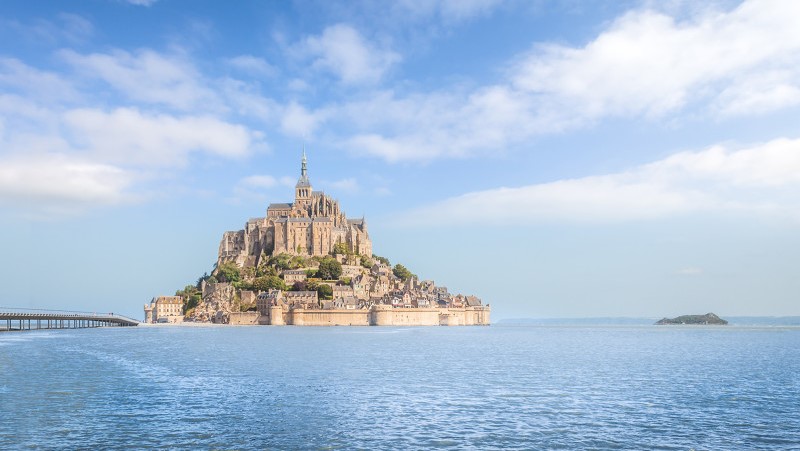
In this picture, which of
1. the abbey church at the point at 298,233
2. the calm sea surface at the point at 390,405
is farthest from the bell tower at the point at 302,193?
the calm sea surface at the point at 390,405

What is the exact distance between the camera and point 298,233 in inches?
6432

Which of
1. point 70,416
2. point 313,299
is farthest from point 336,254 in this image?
point 70,416

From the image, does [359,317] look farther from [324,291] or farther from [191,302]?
[191,302]

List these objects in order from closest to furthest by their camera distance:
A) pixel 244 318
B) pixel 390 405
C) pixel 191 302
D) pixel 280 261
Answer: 1. pixel 390 405
2. pixel 244 318
3. pixel 280 261
4. pixel 191 302

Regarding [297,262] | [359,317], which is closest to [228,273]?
[297,262]

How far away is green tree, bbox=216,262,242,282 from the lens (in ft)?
497

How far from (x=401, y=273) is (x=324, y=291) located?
1453 inches

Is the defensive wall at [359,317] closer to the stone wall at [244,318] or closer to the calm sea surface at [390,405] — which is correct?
the stone wall at [244,318]

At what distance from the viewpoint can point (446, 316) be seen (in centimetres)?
16362

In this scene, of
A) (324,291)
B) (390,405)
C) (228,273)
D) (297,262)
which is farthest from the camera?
(297,262)

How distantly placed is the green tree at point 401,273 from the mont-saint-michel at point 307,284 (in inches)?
10.0

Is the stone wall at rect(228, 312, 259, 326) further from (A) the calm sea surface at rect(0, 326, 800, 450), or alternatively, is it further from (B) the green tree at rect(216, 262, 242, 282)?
(A) the calm sea surface at rect(0, 326, 800, 450)

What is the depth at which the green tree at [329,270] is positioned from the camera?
154 m

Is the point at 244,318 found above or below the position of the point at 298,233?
below
